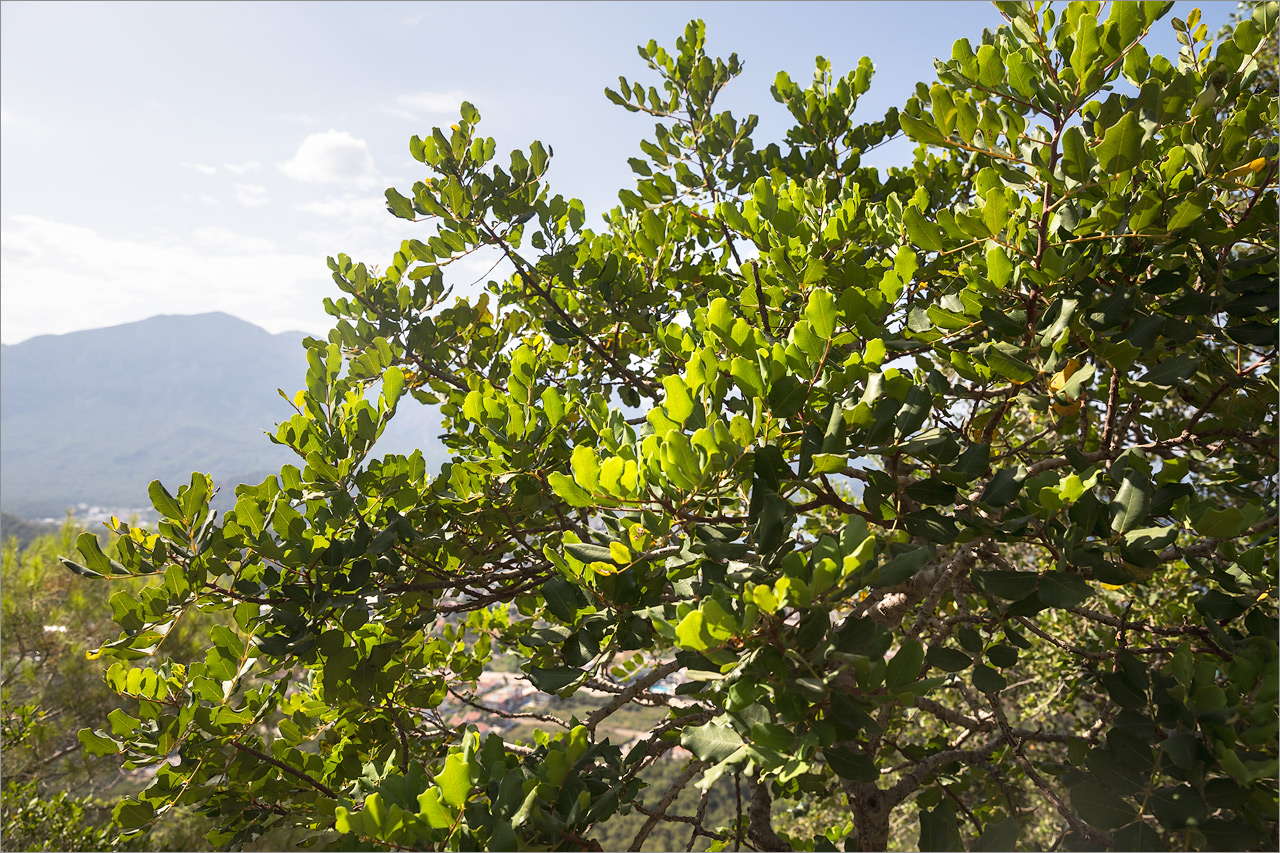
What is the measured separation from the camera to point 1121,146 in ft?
6.11

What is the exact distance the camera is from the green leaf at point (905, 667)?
147 cm

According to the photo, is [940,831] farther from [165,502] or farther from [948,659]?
[165,502]

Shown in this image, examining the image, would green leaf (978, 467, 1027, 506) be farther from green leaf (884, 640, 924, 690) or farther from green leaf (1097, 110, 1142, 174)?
green leaf (1097, 110, 1142, 174)

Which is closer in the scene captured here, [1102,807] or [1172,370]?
[1102,807]

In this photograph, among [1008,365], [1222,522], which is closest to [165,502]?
[1008,365]

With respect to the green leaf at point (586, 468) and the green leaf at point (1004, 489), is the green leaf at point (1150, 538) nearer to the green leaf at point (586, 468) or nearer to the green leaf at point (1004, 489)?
the green leaf at point (1004, 489)

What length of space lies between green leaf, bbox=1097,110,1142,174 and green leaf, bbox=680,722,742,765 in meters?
1.90

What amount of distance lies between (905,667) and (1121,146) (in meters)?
1.59

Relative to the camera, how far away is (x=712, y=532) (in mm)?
1663

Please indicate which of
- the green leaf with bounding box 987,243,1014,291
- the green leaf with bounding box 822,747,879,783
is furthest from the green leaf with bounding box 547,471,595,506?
the green leaf with bounding box 987,243,1014,291

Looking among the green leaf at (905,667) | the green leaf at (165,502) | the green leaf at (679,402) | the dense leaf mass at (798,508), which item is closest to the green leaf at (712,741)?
the dense leaf mass at (798,508)

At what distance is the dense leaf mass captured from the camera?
1.60 m

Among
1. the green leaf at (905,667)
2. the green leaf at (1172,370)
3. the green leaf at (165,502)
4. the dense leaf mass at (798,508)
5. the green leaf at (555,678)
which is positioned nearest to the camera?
the green leaf at (905,667)

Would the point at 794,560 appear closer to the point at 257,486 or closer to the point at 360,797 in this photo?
the point at 360,797
